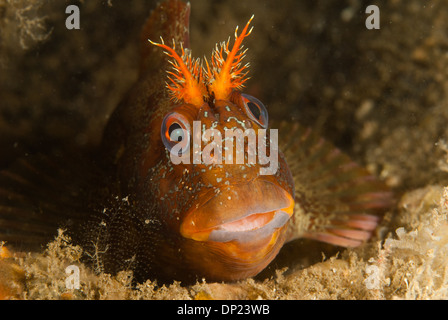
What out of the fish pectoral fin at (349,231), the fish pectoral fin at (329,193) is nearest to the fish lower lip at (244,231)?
the fish pectoral fin at (329,193)

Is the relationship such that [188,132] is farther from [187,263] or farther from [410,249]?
[410,249]

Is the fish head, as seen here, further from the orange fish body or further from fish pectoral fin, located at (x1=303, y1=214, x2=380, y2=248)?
fish pectoral fin, located at (x1=303, y1=214, x2=380, y2=248)

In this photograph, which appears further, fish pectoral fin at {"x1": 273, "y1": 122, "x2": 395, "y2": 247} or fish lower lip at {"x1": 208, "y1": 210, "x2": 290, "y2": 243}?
fish pectoral fin at {"x1": 273, "y1": 122, "x2": 395, "y2": 247}

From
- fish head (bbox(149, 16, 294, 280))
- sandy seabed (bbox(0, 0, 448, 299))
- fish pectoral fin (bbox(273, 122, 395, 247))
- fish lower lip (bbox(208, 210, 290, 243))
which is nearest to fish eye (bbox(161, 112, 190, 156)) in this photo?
fish head (bbox(149, 16, 294, 280))

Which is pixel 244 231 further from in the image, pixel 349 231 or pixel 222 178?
pixel 349 231

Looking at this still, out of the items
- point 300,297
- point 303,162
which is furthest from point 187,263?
point 303,162

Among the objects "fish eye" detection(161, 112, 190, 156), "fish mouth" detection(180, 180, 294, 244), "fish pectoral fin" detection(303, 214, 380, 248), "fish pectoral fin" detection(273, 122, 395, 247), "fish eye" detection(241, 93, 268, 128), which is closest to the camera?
"fish mouth" detection(180, 180, 294, 244)

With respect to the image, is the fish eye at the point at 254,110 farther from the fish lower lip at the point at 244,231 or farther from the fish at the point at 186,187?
the fish lower lip at the point at 244,231
